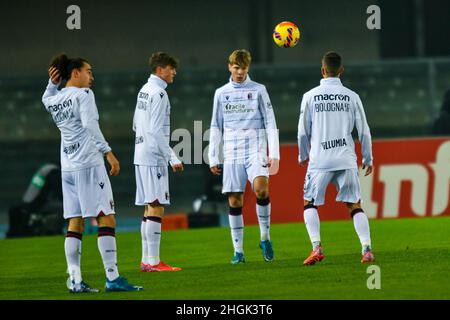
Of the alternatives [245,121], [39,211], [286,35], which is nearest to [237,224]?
[245,121]

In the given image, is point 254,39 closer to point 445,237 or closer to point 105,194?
point 445,237

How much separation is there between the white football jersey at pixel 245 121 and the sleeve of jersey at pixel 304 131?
2.37 ft

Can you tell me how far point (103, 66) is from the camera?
2698 centimetres

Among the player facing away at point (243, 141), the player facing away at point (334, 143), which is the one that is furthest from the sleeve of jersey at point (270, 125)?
the player facing away at point (334, 143)

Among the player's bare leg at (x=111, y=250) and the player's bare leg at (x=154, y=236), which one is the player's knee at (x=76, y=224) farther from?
the player's bare leg at (x=154, y=236)

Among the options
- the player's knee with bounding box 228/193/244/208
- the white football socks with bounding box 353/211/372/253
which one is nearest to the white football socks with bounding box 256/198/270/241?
the player's knee with bounding box 228/193/244/208

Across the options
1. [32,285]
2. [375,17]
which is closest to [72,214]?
[32,285]

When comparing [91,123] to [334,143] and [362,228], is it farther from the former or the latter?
[362,228]

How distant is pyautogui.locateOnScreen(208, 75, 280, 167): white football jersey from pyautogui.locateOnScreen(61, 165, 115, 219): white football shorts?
250 centimetres

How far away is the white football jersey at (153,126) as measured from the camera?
12711mm

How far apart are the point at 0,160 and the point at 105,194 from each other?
13811 millimetres

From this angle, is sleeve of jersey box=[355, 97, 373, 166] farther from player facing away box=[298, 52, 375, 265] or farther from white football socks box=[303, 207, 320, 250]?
white football socks box=[303, 207, 320, 250]

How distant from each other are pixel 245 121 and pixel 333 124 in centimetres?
129

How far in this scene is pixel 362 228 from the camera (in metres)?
12.2
